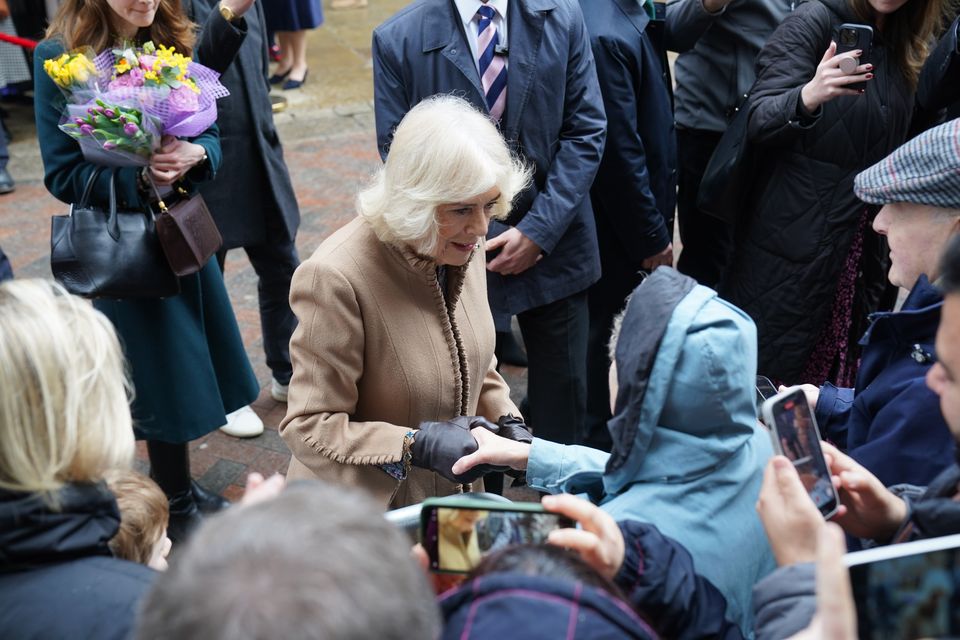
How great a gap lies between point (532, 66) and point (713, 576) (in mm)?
2032

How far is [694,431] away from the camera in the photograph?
1.58m

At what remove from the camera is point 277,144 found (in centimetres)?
404

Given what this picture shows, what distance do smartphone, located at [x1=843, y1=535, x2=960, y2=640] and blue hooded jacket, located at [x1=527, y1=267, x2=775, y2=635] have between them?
0.36 metres

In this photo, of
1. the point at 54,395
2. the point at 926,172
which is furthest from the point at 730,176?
the point at 54,395

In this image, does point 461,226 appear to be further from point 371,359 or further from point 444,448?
point 444,448

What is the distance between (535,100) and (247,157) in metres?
1.37

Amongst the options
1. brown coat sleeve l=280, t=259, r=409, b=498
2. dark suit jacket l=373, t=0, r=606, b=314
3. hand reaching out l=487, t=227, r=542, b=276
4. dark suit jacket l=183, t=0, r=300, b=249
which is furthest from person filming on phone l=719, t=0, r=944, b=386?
dark suit jacket l=183, t=0, r=300, b=249

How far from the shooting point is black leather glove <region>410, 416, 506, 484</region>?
2174 millimetres

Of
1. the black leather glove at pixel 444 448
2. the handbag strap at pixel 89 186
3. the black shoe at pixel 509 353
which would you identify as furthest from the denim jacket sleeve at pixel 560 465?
the black shoe at pixel 509 353

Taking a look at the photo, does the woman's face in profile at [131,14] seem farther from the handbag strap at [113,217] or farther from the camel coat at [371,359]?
the camel coat at [371,359]

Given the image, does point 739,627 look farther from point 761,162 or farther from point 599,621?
point 761,162

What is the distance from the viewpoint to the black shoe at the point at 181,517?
3.43 m

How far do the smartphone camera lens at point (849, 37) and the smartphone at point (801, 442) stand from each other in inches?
80.2

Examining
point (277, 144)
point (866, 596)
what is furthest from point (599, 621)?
point (277, 144)
